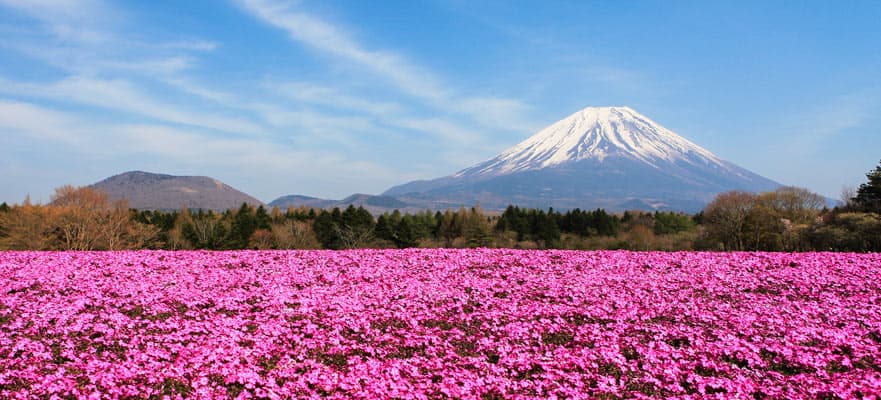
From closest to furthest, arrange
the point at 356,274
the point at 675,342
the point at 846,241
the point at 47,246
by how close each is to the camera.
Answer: the point at 675,342 < the point at 356,274 < the point at 846,241 < the point at 47,246

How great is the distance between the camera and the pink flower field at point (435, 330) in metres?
8.40

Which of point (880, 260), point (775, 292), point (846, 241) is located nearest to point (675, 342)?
point (775, 292)

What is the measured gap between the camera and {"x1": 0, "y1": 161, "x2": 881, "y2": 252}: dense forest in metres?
54.3

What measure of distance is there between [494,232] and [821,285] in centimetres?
9619

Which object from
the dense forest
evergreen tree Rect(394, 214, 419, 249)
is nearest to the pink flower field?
the dense forest

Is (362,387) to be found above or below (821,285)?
below

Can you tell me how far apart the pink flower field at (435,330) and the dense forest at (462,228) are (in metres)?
34.1

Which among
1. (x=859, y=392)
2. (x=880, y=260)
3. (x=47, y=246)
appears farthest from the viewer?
(x=47, y=246)

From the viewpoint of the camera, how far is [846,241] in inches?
1649

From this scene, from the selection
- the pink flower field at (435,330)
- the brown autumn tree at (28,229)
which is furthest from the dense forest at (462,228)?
the pink flower field at (435,330)

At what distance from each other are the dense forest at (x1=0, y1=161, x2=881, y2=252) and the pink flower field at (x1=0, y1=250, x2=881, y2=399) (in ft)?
112

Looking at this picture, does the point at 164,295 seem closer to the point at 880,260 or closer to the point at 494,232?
the point at 880,260

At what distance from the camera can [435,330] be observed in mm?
11383

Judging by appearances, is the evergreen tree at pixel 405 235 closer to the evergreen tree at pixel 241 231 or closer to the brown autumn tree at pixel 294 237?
the brown autumn tree at pixel 294 237
